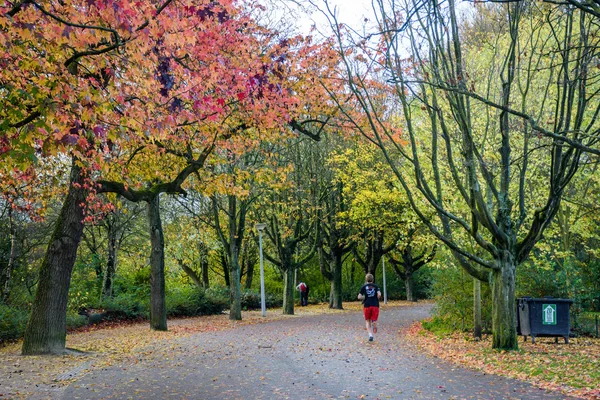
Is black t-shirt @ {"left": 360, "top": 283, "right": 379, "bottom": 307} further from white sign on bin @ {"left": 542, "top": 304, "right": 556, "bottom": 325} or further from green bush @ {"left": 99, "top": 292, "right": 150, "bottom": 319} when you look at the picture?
green bush @ {"left": 99, "top": 292, "right": 150, "bottom": 319}

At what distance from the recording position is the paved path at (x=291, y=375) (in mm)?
7977

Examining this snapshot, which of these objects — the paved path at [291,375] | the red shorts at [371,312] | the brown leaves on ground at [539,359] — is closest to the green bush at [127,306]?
the paved path at [291,375]

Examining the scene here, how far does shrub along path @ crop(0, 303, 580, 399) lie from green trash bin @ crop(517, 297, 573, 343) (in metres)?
2.86

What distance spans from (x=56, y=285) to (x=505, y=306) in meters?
9.61

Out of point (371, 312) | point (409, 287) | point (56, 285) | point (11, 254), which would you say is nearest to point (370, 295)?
point (371, 312)

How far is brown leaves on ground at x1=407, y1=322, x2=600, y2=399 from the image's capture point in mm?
8469

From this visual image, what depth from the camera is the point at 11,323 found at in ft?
53.4

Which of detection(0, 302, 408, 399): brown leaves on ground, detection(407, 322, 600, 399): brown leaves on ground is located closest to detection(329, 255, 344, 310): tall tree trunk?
detection(0, 302, 408, 399): brown leaves on ground

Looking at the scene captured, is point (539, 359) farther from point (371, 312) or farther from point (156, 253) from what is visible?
point (156, 253)

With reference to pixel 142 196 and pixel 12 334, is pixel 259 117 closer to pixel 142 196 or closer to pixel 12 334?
pixel 142 196

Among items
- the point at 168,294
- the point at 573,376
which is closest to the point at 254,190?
the point at 168,294

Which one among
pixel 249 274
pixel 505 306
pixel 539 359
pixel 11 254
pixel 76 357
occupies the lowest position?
pixel 76 357

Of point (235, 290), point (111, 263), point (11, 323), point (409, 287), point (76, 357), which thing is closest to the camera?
point (76, 357)

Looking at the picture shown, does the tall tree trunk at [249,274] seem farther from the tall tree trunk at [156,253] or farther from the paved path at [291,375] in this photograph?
the paved path at [291,375]
